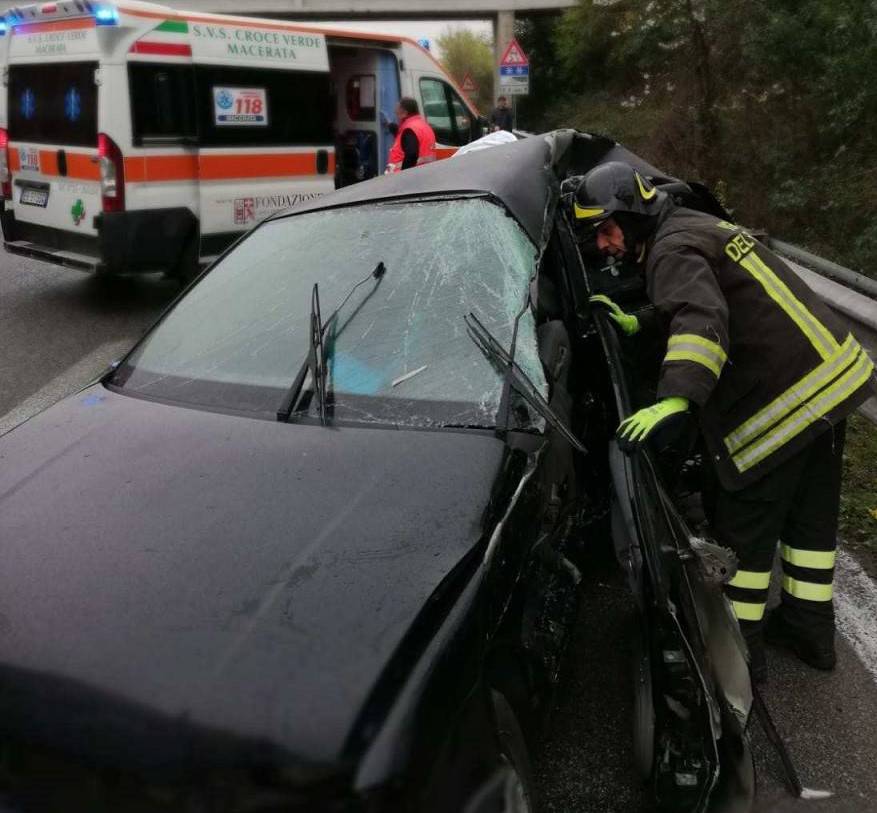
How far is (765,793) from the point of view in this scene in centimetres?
244

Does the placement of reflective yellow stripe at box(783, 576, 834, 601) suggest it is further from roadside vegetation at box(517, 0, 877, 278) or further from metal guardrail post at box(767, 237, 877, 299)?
roadside vegetation at box(517, 0, 877, 278)

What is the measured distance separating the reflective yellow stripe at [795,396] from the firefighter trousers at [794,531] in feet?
0.45

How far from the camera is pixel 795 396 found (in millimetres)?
2680

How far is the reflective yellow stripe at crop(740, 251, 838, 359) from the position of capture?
2.69 metres

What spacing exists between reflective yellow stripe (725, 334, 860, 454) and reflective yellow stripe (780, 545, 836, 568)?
1.57 ft

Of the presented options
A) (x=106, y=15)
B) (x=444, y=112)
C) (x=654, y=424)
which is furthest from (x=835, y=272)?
(x=444, y=112)

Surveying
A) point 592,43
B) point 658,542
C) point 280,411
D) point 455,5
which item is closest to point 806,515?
point 658,542

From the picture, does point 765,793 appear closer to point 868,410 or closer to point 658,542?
point 658,542

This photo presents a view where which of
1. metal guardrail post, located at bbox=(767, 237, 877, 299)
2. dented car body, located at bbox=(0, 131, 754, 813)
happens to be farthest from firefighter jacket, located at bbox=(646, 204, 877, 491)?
metal guardrail post, located at bbox=(767, 237, 877, 299)

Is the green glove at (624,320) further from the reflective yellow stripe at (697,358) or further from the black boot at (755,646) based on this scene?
the black boot at (755,646)

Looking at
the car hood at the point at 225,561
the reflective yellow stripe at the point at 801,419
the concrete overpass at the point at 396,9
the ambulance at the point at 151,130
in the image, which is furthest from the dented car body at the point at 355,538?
the concrete overpass at the point at 396,9

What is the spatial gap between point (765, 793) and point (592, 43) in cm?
2413

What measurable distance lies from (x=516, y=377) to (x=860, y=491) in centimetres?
265

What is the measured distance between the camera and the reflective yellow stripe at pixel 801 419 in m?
2.67
